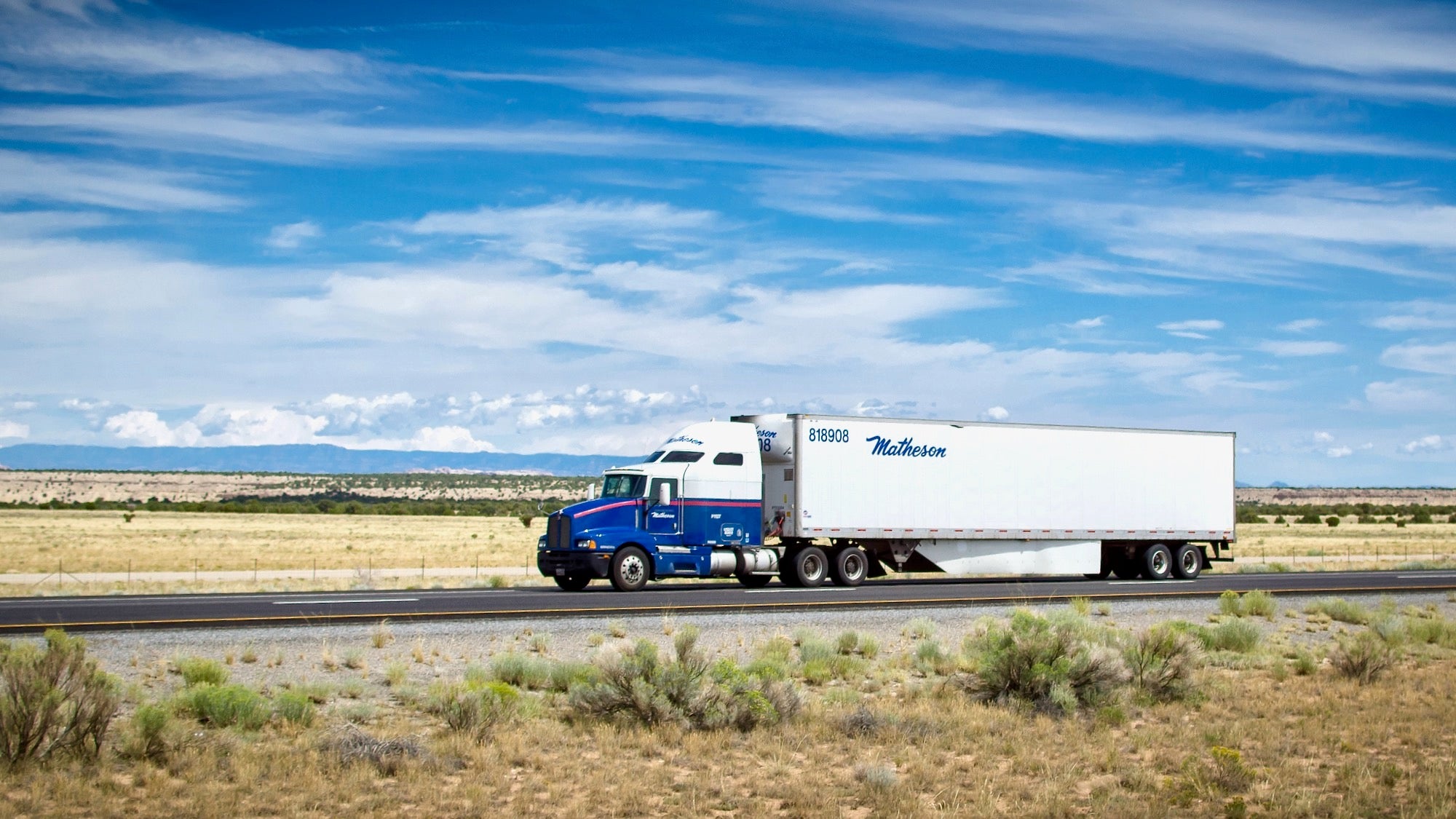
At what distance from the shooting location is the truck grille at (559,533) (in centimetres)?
3119

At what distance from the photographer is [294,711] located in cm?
1316

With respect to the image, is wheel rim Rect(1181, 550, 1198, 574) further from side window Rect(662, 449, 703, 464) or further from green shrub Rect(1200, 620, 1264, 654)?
green shrub Rect(1200, 620, 1264, 654)

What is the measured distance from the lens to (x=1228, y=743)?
1259 centimetres

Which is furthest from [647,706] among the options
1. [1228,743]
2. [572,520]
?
[572,520]

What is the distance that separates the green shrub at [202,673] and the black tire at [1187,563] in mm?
30080

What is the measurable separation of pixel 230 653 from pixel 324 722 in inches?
200

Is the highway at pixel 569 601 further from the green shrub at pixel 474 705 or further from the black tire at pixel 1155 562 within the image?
the green shrub at pixel 474 705

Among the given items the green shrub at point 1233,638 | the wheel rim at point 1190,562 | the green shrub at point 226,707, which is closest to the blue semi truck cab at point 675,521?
the wheel rim at point 1190,562

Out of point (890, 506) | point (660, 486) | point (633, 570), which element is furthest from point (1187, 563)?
point (633, 570)

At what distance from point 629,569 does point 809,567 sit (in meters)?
5.01

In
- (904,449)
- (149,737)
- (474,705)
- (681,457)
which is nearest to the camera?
(149,737)

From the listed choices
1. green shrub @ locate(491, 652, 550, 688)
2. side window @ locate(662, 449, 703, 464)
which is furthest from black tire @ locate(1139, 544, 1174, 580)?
green shrub @ locate(491, 652, 550, 688)

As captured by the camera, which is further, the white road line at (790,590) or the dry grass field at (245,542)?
the dry grass field at (245,542)

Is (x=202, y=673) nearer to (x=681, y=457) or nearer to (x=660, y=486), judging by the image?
(x=660, y=486)
